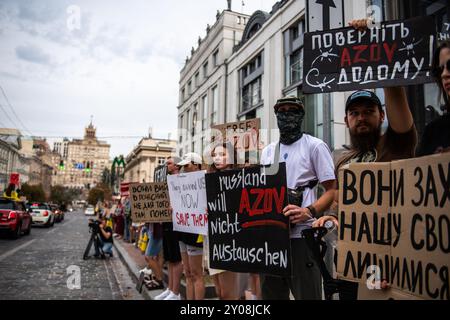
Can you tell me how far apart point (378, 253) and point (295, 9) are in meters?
16.2

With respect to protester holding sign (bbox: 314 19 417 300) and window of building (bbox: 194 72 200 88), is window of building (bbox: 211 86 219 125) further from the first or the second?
protester holding sign (bbox: 314 19 417 300)

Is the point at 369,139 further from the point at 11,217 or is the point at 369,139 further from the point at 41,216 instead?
the point at 41,216

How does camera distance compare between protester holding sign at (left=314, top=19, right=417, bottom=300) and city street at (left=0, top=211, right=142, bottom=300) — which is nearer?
protester holding sign at (left=314, top=19, right=417, bottom=300)

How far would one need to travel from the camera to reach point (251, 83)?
21.1m

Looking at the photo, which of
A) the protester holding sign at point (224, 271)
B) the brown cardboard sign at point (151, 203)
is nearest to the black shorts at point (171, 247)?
the brown cardboard sign at point (151, 203)

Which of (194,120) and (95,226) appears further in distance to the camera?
(194,120)

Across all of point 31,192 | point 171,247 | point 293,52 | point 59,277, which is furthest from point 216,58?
point 31,192

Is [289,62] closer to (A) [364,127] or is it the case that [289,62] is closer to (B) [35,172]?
(A) [364,127]

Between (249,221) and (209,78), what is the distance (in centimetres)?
2543

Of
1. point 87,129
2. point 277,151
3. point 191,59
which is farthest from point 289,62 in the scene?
point 87,129

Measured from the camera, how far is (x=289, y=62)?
16.8 meters

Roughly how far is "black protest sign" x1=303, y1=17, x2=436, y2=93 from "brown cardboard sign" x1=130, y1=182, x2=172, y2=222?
297 cm

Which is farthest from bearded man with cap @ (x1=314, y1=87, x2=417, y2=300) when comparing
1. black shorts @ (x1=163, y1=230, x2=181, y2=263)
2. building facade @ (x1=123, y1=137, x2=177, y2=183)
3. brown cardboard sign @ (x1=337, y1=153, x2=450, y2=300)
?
building facade @ (x1=123, y1=137, x2=177, y2=183)

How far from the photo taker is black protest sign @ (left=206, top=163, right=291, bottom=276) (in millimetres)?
2439
